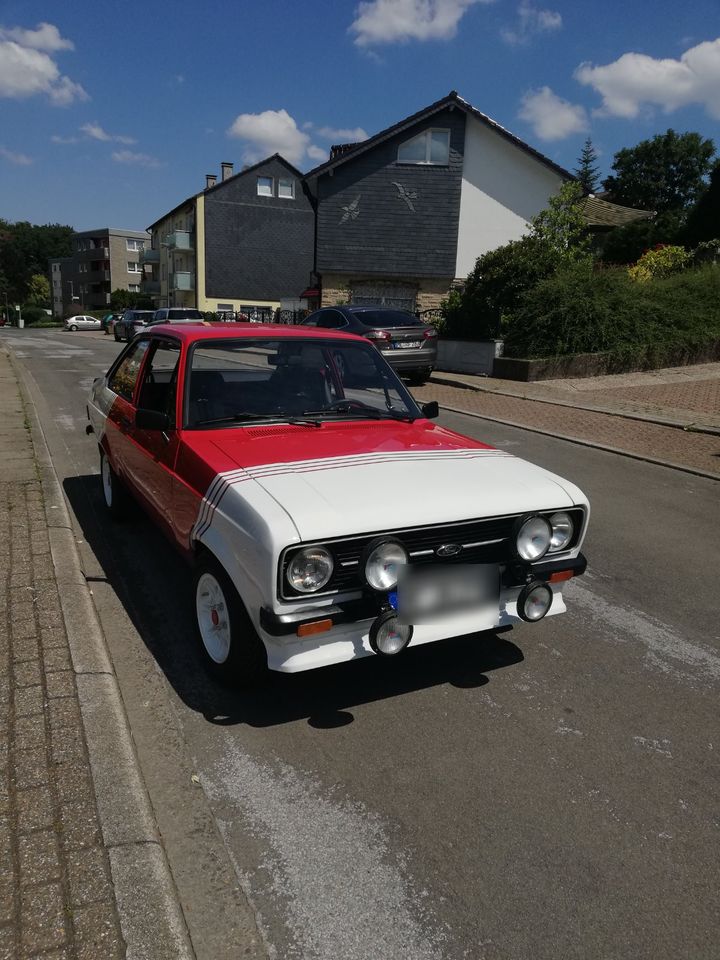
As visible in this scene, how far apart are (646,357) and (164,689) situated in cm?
1528

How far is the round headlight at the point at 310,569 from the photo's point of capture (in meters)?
2.88

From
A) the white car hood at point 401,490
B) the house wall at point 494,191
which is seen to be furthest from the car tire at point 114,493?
the house wall at point 494,191

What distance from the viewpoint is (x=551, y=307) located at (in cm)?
1612

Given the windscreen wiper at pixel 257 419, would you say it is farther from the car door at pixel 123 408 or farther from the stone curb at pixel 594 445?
the stone curb at pixel 594 445

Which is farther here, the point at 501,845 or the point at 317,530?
the point at 317,530

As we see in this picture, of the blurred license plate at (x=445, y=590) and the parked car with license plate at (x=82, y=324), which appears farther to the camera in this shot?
the parked car with license plate at (x=82, y=324)

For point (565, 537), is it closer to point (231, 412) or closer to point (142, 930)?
point (231, 412)

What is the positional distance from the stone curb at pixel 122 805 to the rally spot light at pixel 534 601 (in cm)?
179

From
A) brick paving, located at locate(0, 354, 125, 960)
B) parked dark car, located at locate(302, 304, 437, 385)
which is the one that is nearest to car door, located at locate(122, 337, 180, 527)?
brick paving, located at locate(0, 354, 125, 960)

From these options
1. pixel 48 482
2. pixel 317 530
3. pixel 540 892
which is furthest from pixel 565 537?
pixel 48 482

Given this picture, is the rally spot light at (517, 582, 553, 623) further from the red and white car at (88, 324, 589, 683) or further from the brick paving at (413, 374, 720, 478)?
the brick paving at (413, 374, 720, 478)

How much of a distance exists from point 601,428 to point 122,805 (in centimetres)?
970

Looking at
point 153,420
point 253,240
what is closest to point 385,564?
point 153,420

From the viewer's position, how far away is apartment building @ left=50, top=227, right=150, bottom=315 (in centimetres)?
8581
